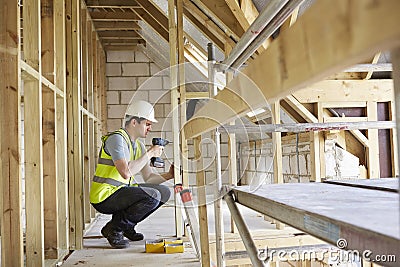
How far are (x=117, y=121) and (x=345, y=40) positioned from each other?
764cm

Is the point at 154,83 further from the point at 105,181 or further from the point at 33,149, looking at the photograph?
the point at 33,149

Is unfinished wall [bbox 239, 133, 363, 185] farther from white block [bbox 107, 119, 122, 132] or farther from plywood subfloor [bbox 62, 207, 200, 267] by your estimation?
white block [bbox 107, 119, 122, 132]

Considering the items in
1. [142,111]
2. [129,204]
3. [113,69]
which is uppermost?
[113,69]

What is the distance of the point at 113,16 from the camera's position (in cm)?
616

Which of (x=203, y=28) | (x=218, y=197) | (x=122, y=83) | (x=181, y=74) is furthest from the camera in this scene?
(x=122, y=83)

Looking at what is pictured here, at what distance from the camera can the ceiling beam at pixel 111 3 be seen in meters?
5.62

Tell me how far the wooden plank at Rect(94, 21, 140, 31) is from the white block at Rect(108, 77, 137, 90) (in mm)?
1445

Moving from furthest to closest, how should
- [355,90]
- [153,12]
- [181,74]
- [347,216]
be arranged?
[153,12] → [181,74] → [355,90] → [347,216]

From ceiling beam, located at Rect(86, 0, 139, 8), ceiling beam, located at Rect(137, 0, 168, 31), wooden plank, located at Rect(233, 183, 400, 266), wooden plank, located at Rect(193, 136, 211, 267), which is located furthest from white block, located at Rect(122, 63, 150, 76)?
wooden plank, located at Rect(233, 183, 400, 266)

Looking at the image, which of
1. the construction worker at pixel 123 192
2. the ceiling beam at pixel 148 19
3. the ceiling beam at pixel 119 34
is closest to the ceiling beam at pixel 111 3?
the ceiling beam at pixel 148 19

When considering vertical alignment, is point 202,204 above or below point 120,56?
below

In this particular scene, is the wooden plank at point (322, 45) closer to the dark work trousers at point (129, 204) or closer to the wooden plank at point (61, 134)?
the wooden plank at point (61, 134)

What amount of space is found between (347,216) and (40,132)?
233cm

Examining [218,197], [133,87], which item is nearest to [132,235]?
[218,197]
